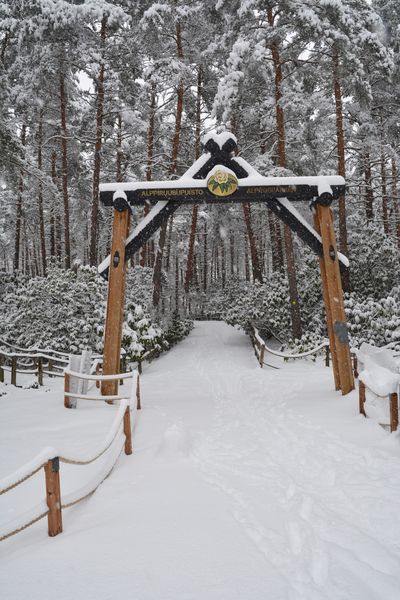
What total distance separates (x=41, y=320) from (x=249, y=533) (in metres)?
12.3

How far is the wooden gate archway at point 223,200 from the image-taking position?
8734 millimetres

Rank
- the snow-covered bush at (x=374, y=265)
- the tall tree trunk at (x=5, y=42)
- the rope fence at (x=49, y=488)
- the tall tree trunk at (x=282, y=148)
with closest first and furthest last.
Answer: the rope fence at (x=49, y=488) < the tall tree trunk at (x=282, y=148) < the snow-covered bush at (x=374, y=265) < the tall tree trunk at (x=5, y=42)

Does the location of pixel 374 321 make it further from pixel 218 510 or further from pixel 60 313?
pixel 218 510

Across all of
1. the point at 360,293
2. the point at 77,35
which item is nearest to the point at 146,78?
the point at 77,35

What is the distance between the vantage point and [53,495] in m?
3.22

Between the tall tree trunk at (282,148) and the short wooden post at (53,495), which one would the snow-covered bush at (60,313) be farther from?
the short wooden post at (53,495)

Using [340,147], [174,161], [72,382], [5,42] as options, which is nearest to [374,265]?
[340,147]

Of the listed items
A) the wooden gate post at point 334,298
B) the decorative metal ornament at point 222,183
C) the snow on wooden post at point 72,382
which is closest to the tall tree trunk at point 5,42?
the decorative metal ornament at point 222,183

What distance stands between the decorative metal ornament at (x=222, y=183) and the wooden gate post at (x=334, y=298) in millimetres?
2018

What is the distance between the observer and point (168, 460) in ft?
17.5

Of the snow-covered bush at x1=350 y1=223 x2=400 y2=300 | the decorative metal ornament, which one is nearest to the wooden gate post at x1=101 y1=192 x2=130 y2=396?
the decorative metal ornament

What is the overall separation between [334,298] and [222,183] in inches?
138

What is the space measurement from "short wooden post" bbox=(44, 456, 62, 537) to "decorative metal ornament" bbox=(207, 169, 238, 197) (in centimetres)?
675

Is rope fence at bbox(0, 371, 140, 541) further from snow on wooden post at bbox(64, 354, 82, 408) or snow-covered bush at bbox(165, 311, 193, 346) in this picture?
snow-covered bush at bbox(165, 311, 193, 346)
